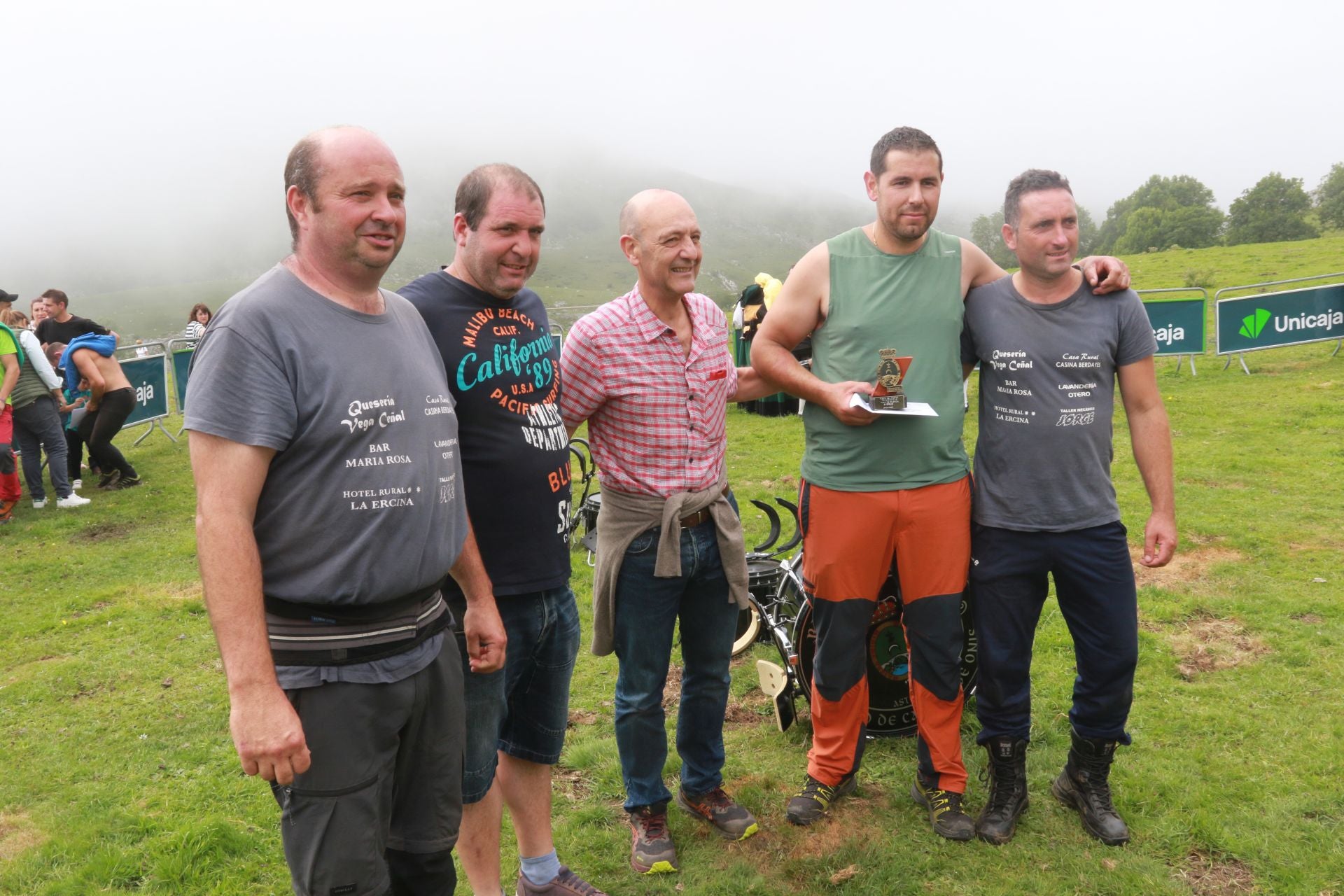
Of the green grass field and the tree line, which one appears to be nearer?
the green grass field

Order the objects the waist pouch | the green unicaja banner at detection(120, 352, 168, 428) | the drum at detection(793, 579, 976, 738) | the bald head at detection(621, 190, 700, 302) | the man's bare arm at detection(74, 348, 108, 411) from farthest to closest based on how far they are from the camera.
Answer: the green unicaja banner at detection(120, 352, 168, 428) → the man's bare arm at detection(74, 348, 108, 411) → the drum at detection(793, 579, 976, 738) → the bald head at detection(621, 190, 700, 302) → the waist pouch

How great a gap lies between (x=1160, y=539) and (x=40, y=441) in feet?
35.5

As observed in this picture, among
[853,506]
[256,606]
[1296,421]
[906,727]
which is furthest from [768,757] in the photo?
[1296,421]

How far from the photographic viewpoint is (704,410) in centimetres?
336

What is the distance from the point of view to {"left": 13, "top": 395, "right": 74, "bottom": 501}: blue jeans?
9.50 meters

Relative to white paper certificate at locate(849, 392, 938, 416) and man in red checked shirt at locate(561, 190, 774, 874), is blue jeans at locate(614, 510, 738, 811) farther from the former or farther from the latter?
white paper certificate at locate(849, 392, 938, 416)

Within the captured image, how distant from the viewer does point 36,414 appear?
31.2ft

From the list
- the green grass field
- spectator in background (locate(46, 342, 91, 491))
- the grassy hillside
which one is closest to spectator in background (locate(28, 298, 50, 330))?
spectator in background (locate(46, 342, 91, 491))

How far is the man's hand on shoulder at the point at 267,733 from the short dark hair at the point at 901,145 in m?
2.70

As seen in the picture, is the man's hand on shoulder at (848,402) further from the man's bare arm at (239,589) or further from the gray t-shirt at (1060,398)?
the man's bare arm at (239,589)

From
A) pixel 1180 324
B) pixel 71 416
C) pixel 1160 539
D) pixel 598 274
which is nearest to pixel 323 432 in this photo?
Result: pixel 1160 539

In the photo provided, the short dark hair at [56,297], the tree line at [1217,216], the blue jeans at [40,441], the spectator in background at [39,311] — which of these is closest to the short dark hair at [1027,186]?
the blue jeans at [40,441]

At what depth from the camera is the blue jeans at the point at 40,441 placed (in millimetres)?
9500

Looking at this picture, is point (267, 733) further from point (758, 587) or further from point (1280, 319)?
point (1280, 319)
